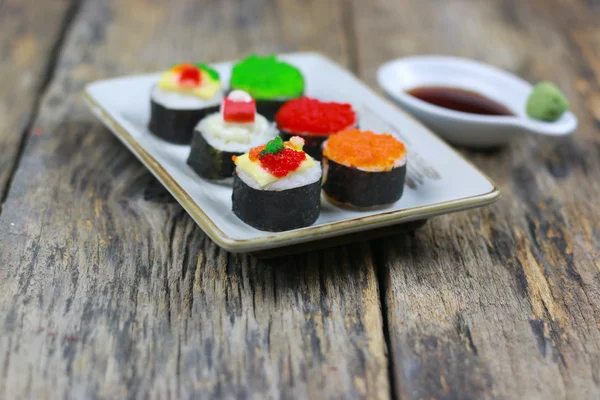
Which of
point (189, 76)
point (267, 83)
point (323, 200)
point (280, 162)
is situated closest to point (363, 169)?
point (323, 200)

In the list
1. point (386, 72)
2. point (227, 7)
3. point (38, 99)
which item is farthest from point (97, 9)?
point (386, 72)

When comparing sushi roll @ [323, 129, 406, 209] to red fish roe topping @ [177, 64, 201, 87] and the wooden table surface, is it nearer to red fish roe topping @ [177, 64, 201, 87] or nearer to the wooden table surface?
the wooden table surface

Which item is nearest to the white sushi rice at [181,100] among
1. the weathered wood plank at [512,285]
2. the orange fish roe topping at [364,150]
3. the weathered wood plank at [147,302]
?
the weathered wood plank at [147,302]

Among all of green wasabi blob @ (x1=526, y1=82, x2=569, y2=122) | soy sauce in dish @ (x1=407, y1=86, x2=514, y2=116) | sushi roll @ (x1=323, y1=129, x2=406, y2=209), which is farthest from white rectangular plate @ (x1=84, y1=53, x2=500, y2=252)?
green wasabi blob @ (x1=526, y1=82, x2=569, y2=122)

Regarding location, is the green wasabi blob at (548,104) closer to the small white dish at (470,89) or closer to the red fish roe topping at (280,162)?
the small white dish at (470,89)

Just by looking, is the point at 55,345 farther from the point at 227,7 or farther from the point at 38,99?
the point at 227,7
